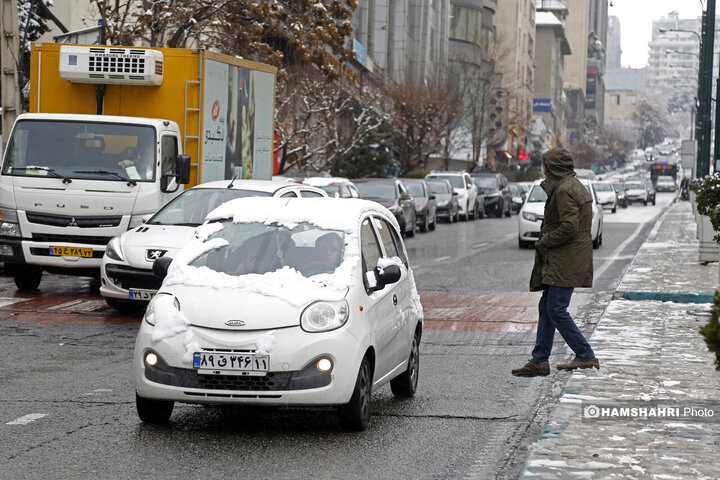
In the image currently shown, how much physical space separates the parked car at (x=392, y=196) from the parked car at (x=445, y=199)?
8626 mm

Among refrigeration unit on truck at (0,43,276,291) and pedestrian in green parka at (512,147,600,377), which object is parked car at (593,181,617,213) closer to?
refrigeration unit on truck at (0,43,276,291)

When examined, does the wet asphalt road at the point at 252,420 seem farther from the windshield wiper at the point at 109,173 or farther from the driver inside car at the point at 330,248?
the windshield wiper at the point at 109,173

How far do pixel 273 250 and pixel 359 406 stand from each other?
129 centimetres

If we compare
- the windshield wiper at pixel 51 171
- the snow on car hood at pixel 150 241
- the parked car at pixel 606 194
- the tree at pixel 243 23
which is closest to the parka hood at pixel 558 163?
the snow on car hood at pixel 150 241

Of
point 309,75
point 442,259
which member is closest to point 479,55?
point 309,75

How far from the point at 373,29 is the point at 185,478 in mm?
62654

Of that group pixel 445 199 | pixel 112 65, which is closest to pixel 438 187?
pixel 445 199

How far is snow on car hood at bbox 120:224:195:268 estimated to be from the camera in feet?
43.8

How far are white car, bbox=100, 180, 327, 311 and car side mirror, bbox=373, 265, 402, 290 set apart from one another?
5571mm

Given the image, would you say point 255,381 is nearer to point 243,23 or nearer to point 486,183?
point 243,23

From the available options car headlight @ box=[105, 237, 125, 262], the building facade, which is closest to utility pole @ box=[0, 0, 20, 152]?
car headlight @ box=[105, 237, 125, 262]

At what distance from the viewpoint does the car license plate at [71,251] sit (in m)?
15.2

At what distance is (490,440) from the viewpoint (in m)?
7.55

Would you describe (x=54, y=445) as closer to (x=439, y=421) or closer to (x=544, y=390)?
(x=439, y=421)
